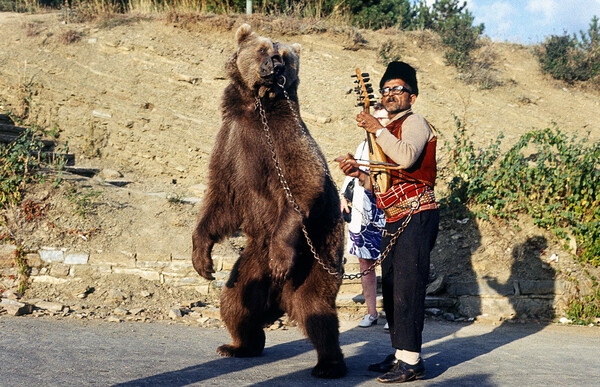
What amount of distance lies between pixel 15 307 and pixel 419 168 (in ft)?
14.3

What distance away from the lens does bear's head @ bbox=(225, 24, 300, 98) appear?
434 cm

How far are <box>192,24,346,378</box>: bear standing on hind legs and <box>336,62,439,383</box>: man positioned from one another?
0.40m

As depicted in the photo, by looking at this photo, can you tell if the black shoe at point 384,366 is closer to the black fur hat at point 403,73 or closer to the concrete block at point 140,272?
the black fur hat at point 403,73

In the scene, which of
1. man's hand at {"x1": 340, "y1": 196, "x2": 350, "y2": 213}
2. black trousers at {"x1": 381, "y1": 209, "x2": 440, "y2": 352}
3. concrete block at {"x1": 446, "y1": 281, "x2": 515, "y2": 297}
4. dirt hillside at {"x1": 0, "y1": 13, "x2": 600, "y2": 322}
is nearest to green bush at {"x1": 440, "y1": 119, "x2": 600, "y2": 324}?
dirt hillside at {"x1": 0, "y1": 13, "x2": 600, "y2": 322}

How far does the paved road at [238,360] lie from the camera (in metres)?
3.67

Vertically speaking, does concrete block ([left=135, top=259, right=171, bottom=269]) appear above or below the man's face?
below

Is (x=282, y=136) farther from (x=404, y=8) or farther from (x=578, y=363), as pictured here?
(x=404, y=8)

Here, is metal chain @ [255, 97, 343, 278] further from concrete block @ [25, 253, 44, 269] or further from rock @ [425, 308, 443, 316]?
concrete block @ [25, 253, 44, 269]

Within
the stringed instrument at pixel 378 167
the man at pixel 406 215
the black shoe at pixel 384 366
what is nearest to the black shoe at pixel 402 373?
the man at pixel 406 215

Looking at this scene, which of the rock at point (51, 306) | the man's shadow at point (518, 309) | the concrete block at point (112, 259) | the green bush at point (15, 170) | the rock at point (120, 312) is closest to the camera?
the man's shadow at point (518, 309)

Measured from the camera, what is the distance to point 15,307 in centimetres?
566

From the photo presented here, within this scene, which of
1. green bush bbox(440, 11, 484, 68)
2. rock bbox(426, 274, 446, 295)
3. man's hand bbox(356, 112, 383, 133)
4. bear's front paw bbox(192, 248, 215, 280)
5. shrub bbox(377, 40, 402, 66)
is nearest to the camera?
man's hand bbox(356, 112, 383, 133)

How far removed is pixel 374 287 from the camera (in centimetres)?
636

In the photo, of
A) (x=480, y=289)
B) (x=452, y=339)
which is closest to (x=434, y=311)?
(x=480, y=289)
